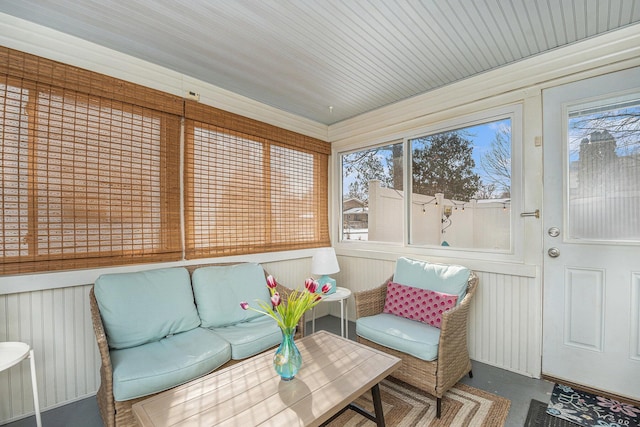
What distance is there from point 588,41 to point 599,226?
4.26ft

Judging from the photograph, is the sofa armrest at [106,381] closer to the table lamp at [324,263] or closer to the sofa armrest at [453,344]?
the table lamp at [324,263]

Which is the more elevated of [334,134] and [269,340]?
[334,134]

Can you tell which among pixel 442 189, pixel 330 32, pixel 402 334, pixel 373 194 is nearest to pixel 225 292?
pixel 402 334

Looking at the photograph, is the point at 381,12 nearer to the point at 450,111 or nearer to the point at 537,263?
the point at 450,111

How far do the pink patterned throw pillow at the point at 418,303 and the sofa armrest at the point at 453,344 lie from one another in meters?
0.13

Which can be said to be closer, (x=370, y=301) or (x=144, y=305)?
(x=144, y=305)

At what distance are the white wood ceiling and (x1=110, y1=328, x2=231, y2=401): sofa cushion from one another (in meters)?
2.10

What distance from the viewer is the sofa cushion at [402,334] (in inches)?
76.8

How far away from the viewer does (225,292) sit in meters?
2.45

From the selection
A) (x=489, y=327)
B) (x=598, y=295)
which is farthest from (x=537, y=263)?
(x=489, y=327)

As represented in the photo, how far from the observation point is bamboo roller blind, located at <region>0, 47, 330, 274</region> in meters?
1.88

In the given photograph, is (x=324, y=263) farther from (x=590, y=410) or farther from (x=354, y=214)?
(x=590, y=410)

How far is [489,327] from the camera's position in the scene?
2.52m

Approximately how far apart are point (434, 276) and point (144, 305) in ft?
7.32
